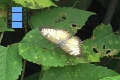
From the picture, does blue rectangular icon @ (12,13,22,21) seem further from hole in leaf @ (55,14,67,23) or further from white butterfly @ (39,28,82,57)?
white butterfly @ (39,28,82,57)

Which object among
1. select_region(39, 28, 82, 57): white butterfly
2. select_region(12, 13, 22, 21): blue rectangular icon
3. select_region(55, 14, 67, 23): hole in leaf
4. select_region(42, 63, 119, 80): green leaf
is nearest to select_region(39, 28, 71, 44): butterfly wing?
select_region(39, 28, 82, 57): white butterfly

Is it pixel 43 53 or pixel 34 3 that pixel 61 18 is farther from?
pixel 43 53

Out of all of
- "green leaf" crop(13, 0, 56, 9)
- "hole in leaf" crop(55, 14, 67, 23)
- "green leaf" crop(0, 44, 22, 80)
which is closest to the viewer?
"green leaf" crop(0, 44, 22, 80)

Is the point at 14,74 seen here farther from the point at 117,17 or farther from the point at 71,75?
the point at 117,17

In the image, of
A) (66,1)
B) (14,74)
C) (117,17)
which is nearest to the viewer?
(14,74)

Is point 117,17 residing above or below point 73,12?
below

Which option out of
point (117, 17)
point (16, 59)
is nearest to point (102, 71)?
point (16, 59)

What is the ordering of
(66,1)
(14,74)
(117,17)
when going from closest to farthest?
(14,74), (66,1), (117,17)
